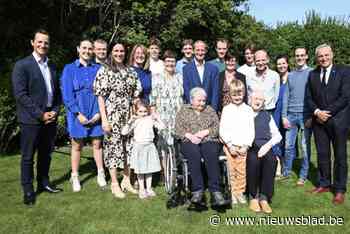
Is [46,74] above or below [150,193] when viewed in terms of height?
above

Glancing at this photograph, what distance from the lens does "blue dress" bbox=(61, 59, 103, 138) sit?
15.7 ft

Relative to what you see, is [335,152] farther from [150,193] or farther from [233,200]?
[150,193]

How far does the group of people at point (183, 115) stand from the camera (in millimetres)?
4414

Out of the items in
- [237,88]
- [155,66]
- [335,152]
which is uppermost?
[155,66]

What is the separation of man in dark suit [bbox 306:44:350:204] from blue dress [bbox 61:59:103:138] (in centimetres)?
282

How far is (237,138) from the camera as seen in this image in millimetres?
4496

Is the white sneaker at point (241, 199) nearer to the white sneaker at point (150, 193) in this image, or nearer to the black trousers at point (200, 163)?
the black trousers at point (200, 163)

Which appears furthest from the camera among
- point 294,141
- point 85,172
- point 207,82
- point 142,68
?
point 85,172

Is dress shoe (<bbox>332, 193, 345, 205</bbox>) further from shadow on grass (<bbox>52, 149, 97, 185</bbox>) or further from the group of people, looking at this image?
shadow on grass (<bbox>52, 149, 97, 185</bbox>)

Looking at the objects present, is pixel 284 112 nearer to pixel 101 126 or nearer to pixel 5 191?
pixel 101 126

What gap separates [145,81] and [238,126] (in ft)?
4.67

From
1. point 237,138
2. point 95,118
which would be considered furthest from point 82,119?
point 237,138

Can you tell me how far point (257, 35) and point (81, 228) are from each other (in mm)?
13340

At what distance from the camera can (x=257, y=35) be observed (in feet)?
51.2
